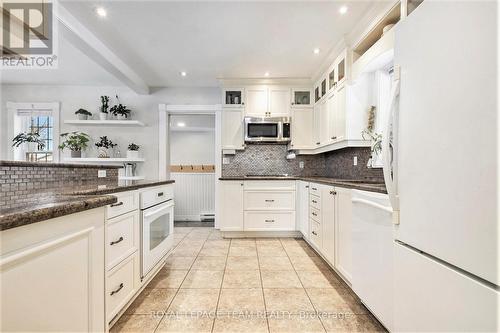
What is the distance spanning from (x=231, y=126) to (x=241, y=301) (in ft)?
8.73

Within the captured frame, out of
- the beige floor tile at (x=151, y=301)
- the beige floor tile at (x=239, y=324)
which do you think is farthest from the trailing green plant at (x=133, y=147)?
the beige floor tile at (x=239, y=324)

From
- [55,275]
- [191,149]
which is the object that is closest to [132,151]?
[191,149]

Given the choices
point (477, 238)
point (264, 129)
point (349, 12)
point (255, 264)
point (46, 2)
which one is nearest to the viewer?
point (477, 238)

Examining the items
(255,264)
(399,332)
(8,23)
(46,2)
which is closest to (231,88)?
(46,2)

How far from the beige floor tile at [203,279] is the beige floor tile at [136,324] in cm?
48

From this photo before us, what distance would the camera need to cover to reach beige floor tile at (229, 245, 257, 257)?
9.62 ft

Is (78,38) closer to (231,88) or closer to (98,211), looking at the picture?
(231,88)

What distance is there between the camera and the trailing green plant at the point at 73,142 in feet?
12.5

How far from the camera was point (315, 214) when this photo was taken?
2867 mm

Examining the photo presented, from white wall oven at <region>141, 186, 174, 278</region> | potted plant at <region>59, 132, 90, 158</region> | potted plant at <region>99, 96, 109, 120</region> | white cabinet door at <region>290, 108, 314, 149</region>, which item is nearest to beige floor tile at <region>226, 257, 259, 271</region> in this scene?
white wall oven at <region>141, 186, 174, 278</region>

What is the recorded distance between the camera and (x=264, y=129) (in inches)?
152

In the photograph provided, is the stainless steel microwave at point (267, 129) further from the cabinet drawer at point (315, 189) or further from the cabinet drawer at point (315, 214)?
the cabinet drawer at point (315, 214)

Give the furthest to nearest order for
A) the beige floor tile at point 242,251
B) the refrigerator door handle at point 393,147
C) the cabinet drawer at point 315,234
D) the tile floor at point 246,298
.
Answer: the beige floor tile at point 242,251
the cabinet drawer at point 315,234
the tile floor at point 246,298
the refrigerator door handle at point 393,147

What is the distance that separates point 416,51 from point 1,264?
151cm
